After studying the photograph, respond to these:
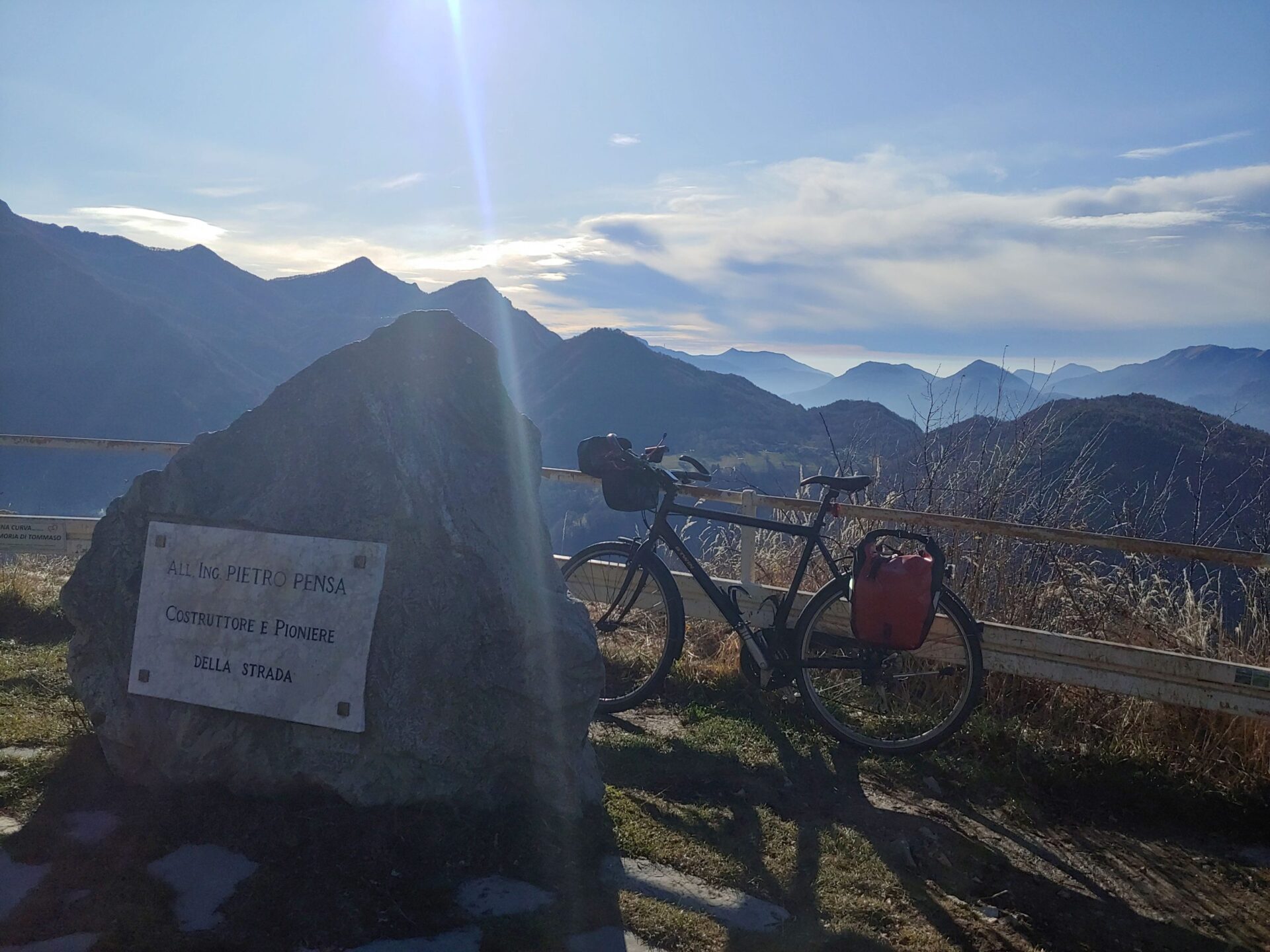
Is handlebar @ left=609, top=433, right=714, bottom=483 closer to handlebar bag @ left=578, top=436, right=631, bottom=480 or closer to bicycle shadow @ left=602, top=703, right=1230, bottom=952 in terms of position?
handlebar bag @ left=578, top=436, right=631, bottom=480

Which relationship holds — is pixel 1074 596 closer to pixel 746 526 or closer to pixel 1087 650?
pixel 1087 650

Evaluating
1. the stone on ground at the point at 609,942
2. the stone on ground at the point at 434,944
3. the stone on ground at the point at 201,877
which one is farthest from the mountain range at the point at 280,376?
the stone on ground at the point at 201,877

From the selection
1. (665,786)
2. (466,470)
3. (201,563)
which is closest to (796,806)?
(665,786)

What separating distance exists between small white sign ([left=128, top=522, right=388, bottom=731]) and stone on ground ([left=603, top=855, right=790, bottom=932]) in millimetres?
1062

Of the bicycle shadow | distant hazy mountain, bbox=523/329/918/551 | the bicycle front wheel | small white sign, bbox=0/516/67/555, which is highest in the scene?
distant hazy mountain, bbox=523/329/918/551

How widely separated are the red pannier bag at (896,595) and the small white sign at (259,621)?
2.24 m

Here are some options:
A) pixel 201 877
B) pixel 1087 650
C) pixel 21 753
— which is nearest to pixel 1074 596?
pixel 1087 650

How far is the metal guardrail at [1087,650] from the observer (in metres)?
3.92

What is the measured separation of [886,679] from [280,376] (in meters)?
122

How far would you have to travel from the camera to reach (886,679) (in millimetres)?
4316

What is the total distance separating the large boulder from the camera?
3.05 m

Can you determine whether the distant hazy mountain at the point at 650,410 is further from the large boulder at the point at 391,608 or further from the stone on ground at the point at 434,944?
the stone on ground at the point at 434,944

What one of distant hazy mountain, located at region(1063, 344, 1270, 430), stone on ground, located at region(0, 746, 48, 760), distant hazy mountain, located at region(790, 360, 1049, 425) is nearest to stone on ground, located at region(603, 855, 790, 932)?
stone on ground, located at region(0, 746, 48, 760)

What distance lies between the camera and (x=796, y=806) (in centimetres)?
360
